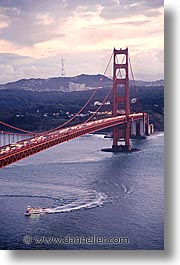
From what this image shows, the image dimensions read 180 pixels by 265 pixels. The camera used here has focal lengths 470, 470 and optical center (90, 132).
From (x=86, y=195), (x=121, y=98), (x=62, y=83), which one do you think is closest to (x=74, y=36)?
(x=62, y=83)

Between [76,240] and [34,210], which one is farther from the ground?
[34,210]

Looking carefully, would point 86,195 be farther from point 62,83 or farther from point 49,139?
point 62,83

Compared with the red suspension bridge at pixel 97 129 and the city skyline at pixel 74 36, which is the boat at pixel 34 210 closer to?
the red suspension bridge at pixel 97 129

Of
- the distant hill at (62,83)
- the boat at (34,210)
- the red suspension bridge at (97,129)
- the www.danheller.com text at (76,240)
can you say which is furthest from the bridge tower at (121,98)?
the www.danheller.com text at (76,240)

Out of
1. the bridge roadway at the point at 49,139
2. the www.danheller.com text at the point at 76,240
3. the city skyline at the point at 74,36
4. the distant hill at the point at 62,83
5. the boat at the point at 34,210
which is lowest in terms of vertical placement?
the www.danheller.com text at the point at 76,240

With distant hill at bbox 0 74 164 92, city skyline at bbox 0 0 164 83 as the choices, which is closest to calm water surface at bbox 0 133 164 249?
distant hill at bbox 0 74 164 92

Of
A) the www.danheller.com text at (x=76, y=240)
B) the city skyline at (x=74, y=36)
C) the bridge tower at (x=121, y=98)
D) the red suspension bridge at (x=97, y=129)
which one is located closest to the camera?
the www.danheller.com text at (x=76, y=240)

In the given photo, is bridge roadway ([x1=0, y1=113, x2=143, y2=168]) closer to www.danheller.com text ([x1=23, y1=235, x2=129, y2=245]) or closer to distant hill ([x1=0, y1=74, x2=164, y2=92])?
distant hill ([x1=0, y1=74, x2=164, y2=92])
